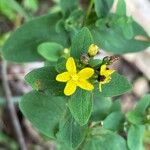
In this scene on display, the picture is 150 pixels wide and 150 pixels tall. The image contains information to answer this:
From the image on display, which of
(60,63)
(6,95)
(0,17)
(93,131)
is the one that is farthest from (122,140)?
(0,17)

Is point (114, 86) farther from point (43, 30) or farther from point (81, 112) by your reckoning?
point (43, 30)

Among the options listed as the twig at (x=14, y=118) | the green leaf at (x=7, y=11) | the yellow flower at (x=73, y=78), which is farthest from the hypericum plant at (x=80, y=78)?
the green leaf at (x=7, y=11)

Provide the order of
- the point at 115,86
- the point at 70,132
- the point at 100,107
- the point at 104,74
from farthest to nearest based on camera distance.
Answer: the point at 100,107, the point at 70,132, the point at 115,86, the point at 104,74

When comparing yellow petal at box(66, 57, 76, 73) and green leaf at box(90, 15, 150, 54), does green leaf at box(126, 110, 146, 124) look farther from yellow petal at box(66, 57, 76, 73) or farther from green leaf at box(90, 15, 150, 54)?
yellow petal at box(66, 57, 76, 73)

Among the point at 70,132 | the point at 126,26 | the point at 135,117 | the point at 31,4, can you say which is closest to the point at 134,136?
the point at 135,117

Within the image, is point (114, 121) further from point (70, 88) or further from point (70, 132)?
point (70, 88)

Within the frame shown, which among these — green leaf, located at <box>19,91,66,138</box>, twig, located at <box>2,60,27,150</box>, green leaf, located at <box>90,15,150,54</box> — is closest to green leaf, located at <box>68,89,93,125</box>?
green leaf, located at <box>19,91,66,138</box>

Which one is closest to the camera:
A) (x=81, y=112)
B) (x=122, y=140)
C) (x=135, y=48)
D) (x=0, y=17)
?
(x=81, y=112)
